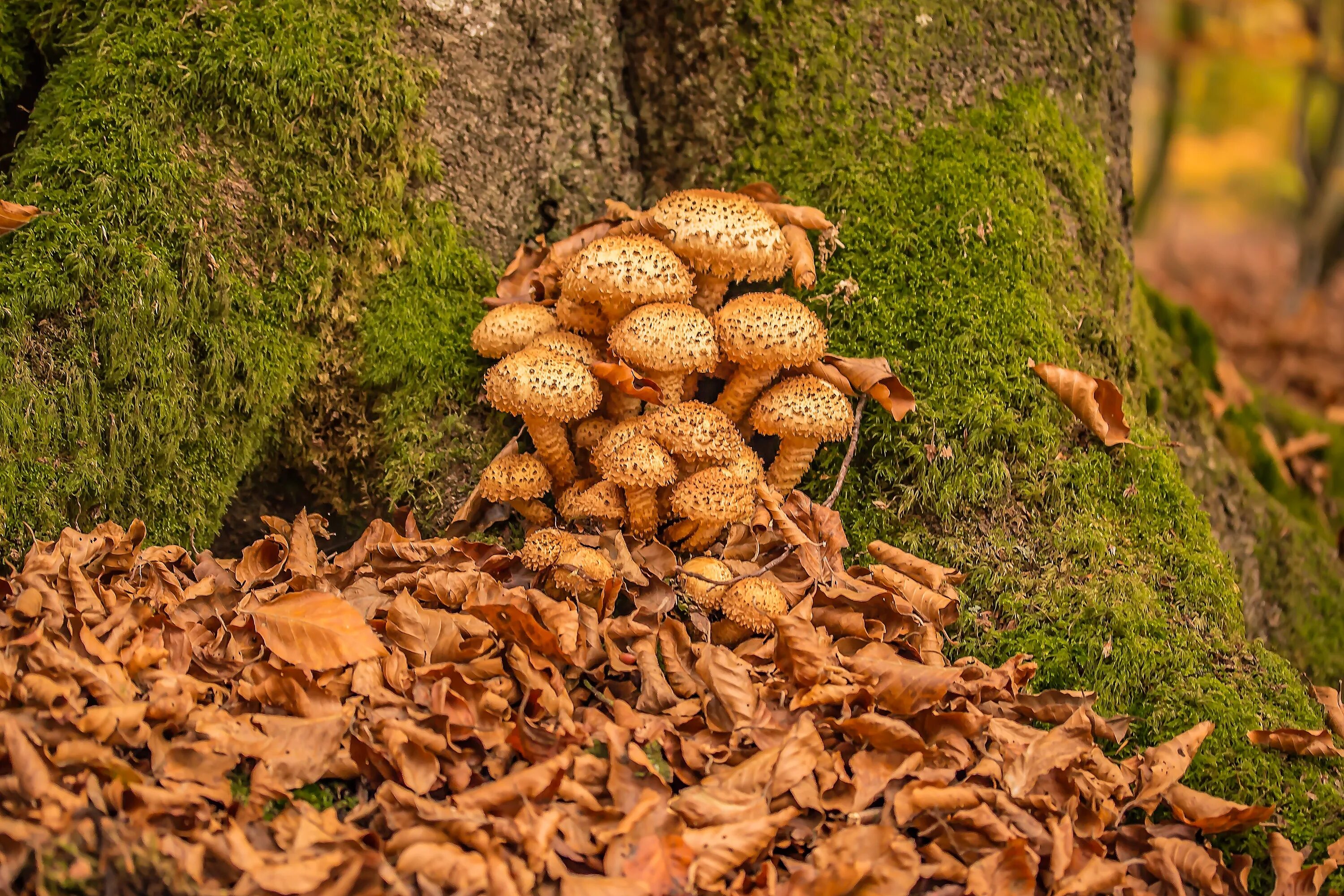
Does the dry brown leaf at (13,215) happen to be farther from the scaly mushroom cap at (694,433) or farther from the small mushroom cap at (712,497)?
the small mushroom cap at (712,497)

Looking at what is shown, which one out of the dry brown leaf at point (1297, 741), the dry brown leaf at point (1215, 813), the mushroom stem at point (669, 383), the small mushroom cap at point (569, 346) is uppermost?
the small mushroom cap at point (569, 346)

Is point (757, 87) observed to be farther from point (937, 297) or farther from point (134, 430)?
point (134, 430)

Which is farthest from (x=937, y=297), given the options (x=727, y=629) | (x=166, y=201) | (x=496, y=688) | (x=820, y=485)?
(x=166, y=201)

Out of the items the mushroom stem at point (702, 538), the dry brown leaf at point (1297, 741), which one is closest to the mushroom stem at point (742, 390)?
the mushroom stem at point (702, 538)

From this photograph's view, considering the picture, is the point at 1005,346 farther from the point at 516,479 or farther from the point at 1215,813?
the point at 516,479

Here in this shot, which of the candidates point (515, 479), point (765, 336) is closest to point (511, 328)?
point (515, 479)

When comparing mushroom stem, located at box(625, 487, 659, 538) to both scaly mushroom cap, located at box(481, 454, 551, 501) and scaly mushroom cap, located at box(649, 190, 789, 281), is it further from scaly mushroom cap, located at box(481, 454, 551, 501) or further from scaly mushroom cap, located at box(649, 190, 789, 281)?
scaly mushroom cap, located at box(649, 190, 789, 281)
